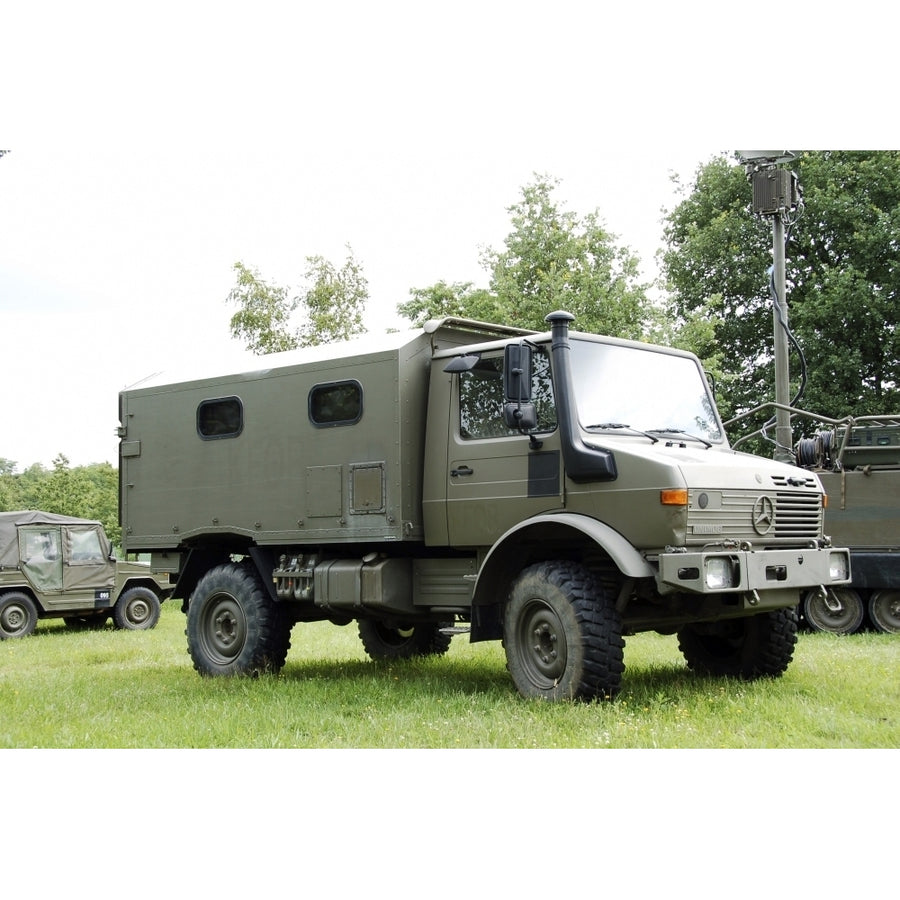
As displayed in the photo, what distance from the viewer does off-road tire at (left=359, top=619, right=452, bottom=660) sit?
11.2 meters

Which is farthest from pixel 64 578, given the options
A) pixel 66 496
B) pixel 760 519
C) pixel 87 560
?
pixel 66 496

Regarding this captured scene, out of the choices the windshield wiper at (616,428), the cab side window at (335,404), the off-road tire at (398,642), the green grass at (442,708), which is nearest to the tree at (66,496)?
the off-road tire at (398,642)

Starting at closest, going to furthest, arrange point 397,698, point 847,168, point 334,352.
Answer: point 397,698 → point 334,352 → point 847,168

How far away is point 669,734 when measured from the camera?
6.55 m

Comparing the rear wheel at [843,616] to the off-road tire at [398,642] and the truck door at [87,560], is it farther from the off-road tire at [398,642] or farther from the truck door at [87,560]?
the truck door at [87,560]

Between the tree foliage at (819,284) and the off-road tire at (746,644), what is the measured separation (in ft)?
51.8

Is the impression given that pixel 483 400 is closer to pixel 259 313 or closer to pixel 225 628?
pixel 225 628

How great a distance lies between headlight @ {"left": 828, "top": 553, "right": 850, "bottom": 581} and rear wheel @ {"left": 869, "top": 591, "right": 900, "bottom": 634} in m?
6.14

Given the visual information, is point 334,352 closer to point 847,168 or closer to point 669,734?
point 669,734

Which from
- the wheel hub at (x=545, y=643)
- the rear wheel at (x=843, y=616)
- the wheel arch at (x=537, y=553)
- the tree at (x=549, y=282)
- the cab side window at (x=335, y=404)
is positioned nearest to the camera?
the wheel arch at (x=537, y=553)

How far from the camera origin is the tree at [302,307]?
27.5 metres

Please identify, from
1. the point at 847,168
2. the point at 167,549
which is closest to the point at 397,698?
the point at 167,549

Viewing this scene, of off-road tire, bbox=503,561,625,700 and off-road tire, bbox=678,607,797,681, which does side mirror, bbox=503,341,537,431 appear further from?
off-road tire, bbox=678,607,797,681

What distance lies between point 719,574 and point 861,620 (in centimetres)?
759
